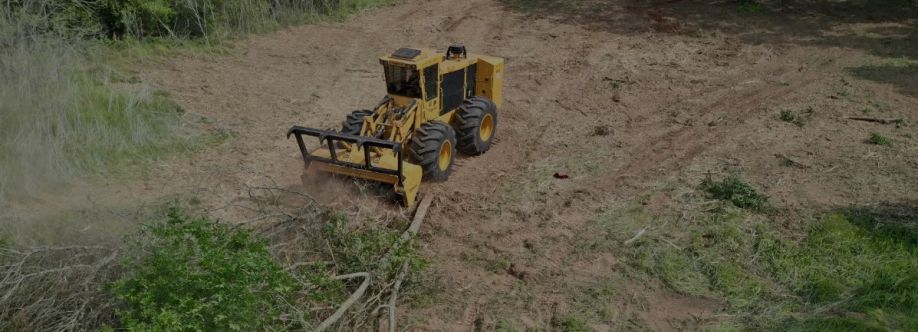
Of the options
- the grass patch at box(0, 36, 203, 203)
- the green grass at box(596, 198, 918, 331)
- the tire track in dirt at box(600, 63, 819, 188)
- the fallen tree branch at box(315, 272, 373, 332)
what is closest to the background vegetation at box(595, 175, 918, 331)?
the green grass at box(596, 198, 918, 331)

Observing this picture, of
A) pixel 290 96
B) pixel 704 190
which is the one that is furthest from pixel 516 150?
pixel 290 96

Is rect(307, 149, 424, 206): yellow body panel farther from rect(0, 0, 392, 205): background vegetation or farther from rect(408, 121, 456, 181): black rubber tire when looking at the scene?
A: rect(0, 0, 392, 205): background vegetation

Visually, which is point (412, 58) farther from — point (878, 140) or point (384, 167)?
point (878, 140)

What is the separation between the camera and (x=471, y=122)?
9.36 m

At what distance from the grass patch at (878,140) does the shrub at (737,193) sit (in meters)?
2.67

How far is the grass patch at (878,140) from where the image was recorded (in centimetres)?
990

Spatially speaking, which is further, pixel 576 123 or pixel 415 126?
pixel 576 123

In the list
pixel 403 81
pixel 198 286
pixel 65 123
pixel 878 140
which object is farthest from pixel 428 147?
pixel 878 140

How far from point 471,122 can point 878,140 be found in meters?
5.97

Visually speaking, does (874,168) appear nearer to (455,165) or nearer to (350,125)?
(455,165)

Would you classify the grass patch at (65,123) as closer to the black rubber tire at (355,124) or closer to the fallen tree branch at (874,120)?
the black rubber tire at (355,124)

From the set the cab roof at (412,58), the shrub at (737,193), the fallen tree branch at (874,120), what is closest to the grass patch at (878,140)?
the fallen tree branch at (874,120)

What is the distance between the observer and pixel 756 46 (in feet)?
48.7

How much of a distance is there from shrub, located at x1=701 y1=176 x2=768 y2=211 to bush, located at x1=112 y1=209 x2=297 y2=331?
215 inches
